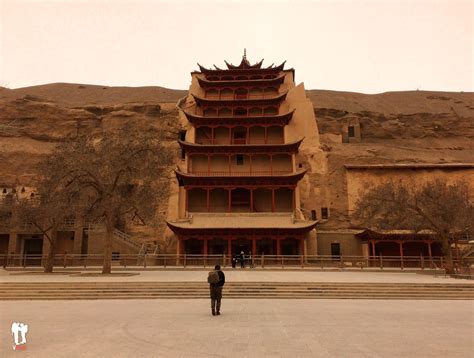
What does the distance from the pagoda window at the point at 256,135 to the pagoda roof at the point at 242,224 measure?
10.7 metres

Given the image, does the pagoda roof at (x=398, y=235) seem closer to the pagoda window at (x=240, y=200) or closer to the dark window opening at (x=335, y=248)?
the dark window opening at (x=335, y=248)

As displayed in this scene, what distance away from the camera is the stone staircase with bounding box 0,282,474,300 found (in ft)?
52.7

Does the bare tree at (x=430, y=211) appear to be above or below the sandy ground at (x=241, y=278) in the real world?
above

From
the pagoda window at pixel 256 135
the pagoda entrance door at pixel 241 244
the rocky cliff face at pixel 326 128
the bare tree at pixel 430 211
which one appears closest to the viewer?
the bare tree at pixel 430 211

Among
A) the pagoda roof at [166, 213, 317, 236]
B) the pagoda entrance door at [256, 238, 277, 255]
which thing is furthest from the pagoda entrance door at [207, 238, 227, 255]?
the pagoda entrance door at [256, 238, 277, 255]

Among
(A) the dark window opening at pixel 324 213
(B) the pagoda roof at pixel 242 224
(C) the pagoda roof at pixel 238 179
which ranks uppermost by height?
(C) the pagoda roof at pixel 238 179

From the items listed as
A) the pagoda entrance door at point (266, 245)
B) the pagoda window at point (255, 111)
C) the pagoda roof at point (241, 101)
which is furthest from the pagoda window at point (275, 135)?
the pagoda entrance door at point (266, 245)

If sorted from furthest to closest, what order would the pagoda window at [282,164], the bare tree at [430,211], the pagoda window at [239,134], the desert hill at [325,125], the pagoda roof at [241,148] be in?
the desert hill at [325,125]
the pagoda window at [239,134]
the pagoda window at [282,164]
the pagoda roof at [241,148]
the bare tree at [430,211]

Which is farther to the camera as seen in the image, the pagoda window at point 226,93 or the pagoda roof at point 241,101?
the pagoda window at point 226,93

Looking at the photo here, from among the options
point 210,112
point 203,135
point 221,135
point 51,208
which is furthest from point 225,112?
point 51,208

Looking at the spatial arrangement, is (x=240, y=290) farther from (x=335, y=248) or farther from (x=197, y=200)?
(x=197, y=200)
